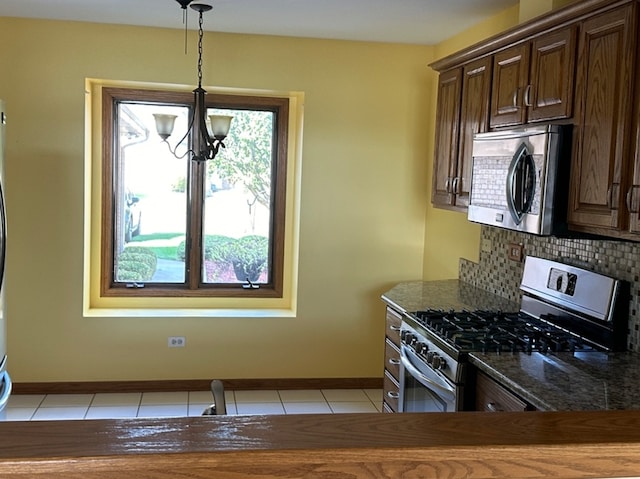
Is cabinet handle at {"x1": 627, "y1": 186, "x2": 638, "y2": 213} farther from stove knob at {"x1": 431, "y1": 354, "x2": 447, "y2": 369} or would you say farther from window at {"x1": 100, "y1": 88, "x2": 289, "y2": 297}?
window at {"x1": 100, "y1": 88, "x2": 289, "y2": 297}

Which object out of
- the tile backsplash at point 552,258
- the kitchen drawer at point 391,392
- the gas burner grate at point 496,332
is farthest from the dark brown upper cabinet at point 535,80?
the kitchen drawer at point 391,392

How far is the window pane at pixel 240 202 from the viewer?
16.8ft

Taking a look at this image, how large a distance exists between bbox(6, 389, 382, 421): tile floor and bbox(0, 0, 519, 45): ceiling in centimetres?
246

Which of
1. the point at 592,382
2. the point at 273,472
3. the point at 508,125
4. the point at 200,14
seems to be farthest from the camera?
the point at 200,14

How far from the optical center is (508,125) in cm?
323

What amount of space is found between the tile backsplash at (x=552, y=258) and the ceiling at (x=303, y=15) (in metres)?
1.28

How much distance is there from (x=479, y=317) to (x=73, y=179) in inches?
Result: 112

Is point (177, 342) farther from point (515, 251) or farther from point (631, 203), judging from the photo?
point (631, 203)

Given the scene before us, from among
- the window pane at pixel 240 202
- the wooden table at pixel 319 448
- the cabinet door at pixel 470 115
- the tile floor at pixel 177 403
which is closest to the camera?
the wooden table at pixel 319 448

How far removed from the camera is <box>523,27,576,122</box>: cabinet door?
276 centimetres

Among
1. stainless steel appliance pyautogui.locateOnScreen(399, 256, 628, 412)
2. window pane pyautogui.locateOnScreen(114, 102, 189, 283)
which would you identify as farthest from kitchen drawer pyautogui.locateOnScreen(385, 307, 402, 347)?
window pane pyautogui.locateOnScreen(114, 102, 189, 283)

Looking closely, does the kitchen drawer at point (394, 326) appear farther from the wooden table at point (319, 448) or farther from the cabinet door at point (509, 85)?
the wooden table at point (319, 448)

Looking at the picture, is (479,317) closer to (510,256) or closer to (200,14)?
(510,256)

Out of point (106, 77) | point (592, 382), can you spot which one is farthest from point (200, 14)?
point (592, 382)
